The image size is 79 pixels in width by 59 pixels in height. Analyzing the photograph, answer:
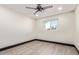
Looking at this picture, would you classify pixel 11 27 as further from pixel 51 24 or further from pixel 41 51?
pixel 51 24

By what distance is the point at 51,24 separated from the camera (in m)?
4.45

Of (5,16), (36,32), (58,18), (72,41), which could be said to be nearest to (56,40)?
(72,41)

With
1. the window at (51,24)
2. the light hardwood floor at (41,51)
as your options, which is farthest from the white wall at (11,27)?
the window at (51,24)

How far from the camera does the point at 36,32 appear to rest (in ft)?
16.6

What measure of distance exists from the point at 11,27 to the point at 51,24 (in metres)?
2.65

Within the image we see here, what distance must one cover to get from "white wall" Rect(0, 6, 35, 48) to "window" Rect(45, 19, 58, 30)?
1773mm

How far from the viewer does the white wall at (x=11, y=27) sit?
2.62 meters

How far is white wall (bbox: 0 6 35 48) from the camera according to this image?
262 centimetres

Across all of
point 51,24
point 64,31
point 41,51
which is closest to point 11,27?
point 41,51

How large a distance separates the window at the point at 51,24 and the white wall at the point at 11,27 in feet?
5.82

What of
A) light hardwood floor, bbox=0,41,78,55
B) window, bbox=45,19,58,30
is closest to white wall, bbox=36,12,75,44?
window, bbox=45,19,58,30

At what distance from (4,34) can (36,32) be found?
270cm

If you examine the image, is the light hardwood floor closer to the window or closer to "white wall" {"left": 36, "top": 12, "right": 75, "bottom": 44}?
"white wall" {"left": 36, "top": 12, "right": 75, "bottom": 44}
